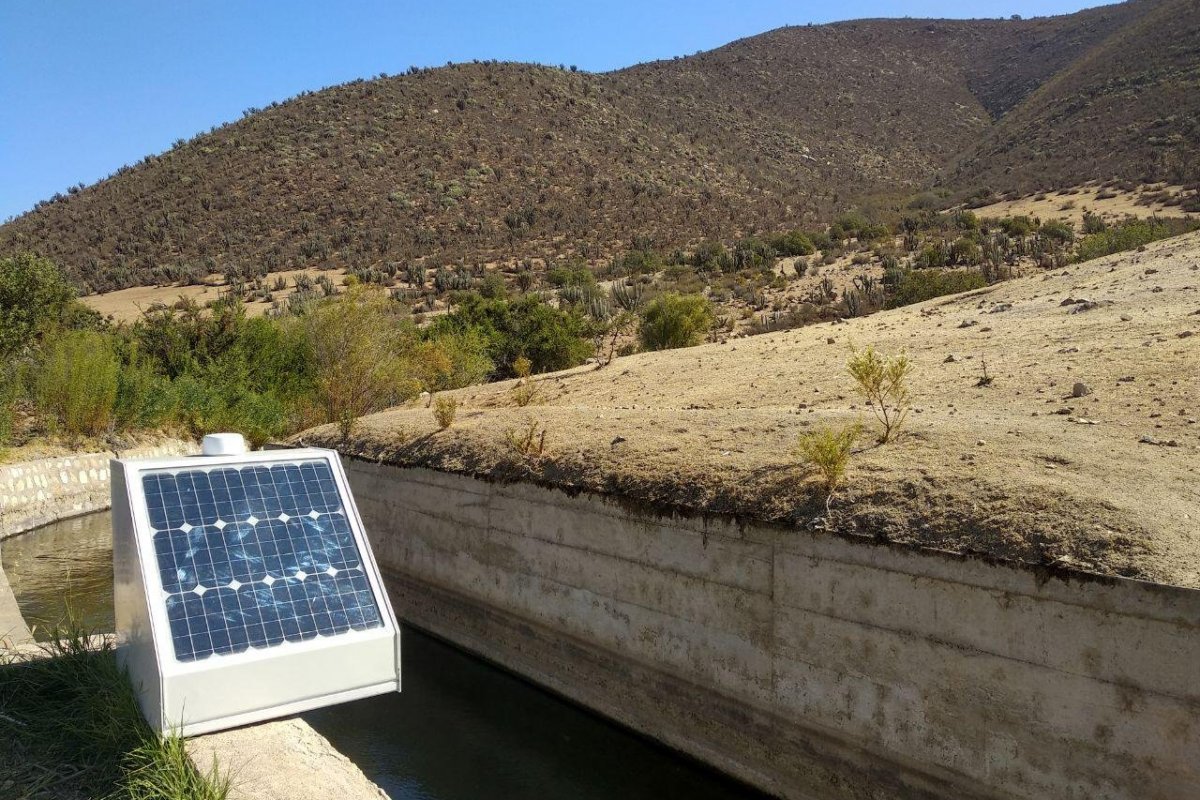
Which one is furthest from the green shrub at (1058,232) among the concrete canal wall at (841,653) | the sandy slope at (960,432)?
the concrete canal wall at (841,653)

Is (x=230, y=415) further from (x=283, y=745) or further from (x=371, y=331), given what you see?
(x=283, y=745)

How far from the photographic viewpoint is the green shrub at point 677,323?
30.3 m

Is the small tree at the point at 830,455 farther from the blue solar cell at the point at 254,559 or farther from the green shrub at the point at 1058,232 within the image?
the green shrub at the point at 1058,232

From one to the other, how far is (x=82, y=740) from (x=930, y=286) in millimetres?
27138

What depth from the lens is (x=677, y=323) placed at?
99.5ft

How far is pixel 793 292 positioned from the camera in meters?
39.2

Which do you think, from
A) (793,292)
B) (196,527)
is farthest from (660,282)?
(196,527)

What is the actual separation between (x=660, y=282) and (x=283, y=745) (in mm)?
39020

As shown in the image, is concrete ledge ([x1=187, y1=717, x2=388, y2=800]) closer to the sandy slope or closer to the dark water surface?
the sandy slope

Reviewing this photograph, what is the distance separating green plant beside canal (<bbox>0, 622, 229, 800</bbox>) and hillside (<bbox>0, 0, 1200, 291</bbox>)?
4723cm

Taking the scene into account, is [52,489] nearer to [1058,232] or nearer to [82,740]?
[82,740]

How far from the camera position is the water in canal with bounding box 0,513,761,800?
1029cm

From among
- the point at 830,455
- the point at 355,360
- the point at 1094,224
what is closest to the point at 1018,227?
the point at 1094,224

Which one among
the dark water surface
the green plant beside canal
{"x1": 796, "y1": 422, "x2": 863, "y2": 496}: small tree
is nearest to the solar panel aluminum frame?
the green plant beside canal
